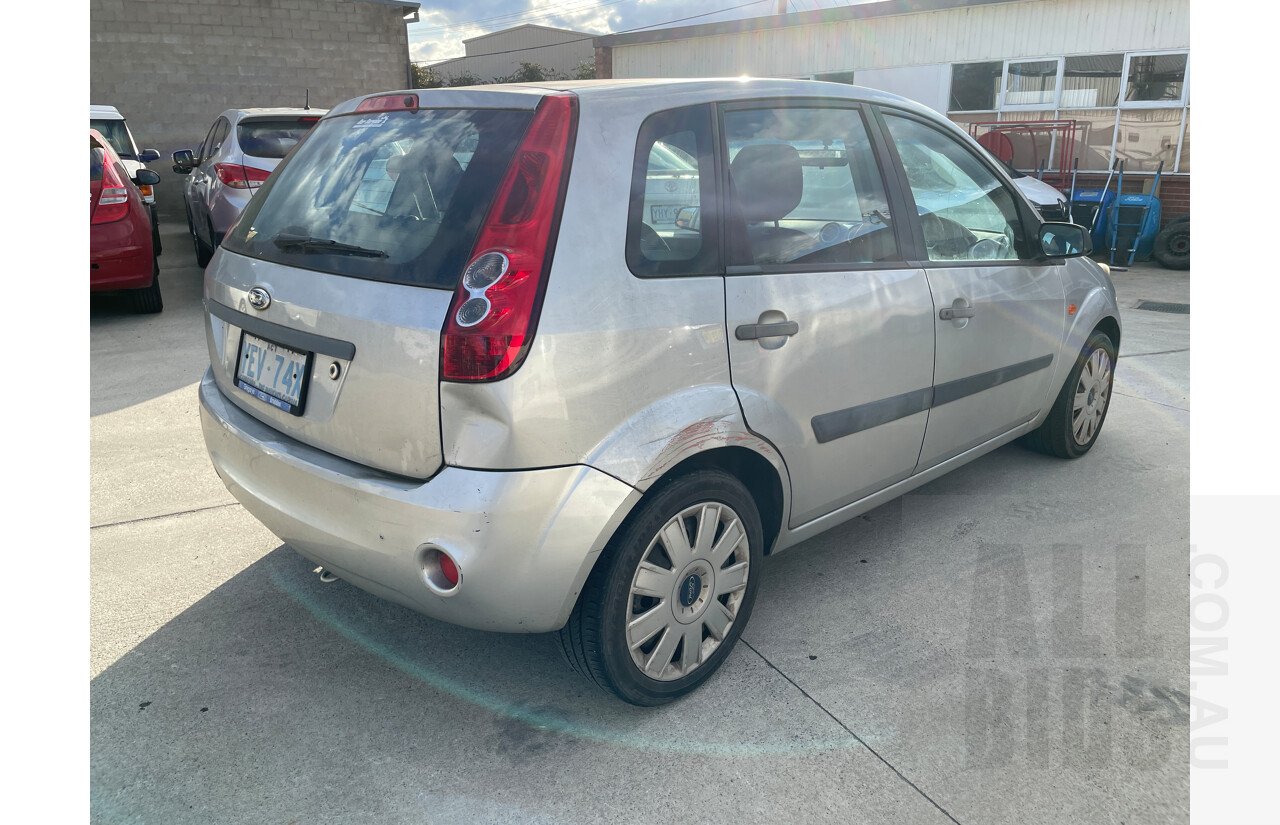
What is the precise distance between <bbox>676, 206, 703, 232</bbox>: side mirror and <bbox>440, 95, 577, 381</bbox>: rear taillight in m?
0.35

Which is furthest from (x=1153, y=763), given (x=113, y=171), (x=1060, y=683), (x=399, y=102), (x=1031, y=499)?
(x=113, y=171)

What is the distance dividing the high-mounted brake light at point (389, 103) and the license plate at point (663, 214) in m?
0.75

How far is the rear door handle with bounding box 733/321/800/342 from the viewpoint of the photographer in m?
2.30

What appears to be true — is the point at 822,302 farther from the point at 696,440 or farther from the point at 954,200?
the point at 954,200

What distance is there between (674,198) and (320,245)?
A: 0.94 meters

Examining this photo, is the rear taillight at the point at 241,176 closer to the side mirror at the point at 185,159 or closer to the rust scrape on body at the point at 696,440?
the side mirror at the point at 185,159

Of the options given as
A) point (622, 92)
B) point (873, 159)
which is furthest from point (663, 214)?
point (873, 159)

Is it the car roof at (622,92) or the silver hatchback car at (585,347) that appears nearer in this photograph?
the silver hatchback car at (585,347)

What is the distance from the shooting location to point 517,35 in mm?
56438

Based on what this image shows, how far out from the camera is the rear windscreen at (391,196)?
6.70 feet

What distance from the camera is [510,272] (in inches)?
76.5

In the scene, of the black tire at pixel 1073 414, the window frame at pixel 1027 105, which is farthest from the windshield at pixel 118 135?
the window frame at pixel 1027 105

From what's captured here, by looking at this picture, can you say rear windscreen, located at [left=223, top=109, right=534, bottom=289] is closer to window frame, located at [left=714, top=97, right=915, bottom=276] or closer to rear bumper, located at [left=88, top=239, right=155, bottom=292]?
window frame, located at [left=714, top=97, right=915, bottom=276]

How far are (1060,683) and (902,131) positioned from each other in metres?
1.84
